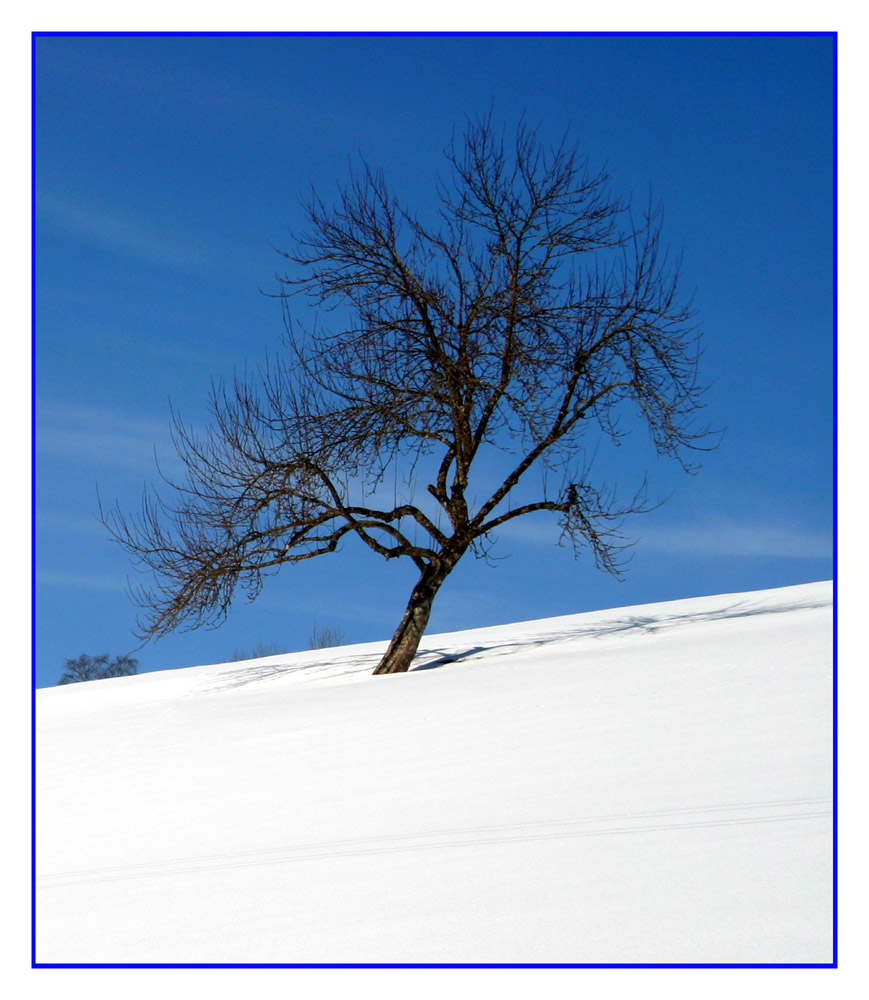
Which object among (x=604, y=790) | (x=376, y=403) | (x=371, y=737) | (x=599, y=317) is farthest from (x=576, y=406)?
(x=604, y=790)

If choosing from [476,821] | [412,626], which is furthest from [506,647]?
[476,821]

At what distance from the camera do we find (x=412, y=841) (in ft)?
15.3

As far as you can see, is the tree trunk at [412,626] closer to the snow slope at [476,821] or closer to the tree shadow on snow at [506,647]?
the tree shadow on snow at [506,647]

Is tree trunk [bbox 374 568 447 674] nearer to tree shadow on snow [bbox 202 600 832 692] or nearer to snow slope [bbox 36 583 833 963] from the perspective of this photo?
tree shadow on snow [bbox 202 600 832 692]

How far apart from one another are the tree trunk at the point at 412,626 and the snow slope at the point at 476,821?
89.7 inches

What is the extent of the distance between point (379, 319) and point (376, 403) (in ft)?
3.88

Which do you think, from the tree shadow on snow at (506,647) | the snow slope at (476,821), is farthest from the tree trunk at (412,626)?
the snow slope at (476,821)

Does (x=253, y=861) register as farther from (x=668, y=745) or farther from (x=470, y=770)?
(x=668, y=745)

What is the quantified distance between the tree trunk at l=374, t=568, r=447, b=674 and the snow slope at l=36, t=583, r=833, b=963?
228 centimetres

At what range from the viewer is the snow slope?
3.63 meters

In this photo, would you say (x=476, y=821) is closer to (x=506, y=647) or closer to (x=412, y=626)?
(x=412, y=626)

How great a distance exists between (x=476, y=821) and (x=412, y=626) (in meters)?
7.23

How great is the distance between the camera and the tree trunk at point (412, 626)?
39.0ft

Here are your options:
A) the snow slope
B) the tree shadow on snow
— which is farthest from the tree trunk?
the snow slope
